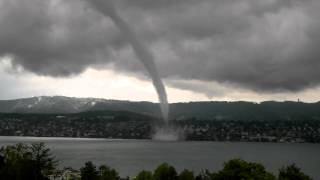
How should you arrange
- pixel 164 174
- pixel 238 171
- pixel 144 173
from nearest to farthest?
pixel 238 171 → pixel 144 173 → pixel 164 174

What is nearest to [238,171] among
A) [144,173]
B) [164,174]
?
[164,174]

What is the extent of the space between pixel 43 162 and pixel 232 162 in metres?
26.1

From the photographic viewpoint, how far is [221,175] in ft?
196

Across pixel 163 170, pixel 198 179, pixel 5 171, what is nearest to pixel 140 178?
pixel 163 170

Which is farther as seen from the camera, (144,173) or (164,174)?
(164,174)

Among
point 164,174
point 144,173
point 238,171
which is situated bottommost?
point 164,174

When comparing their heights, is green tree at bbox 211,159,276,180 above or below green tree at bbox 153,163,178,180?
above

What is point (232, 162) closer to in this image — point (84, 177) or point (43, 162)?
point (84, 177)

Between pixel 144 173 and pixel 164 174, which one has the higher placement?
pixel 144 173

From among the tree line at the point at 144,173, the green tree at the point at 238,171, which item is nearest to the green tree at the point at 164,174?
the tree line at the point at 144,173

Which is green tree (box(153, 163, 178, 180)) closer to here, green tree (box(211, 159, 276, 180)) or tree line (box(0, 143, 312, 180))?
tree line (box(0, 143, 312, 180))

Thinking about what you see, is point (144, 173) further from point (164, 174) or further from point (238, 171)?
point (238, 171)

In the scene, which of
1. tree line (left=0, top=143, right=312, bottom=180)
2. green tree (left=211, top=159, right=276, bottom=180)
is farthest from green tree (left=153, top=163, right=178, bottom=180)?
green tree (left=211, top=159, right=276, bottom=180)

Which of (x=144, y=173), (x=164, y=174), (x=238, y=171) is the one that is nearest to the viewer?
(x=238, y=171)
